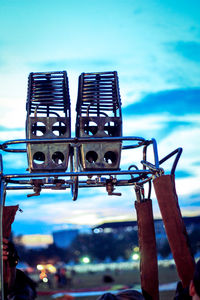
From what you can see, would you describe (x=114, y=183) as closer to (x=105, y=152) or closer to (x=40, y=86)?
(x=105, y=152)

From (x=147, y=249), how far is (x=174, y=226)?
0.90 meters

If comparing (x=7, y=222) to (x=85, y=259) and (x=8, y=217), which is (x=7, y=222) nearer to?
(x=8, y=217)

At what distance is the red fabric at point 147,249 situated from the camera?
368 cm

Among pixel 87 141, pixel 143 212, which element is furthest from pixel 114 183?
pixel 87 141

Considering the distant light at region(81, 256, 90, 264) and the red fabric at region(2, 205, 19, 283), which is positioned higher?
the red fabric at region(2, 205, 19, 283)

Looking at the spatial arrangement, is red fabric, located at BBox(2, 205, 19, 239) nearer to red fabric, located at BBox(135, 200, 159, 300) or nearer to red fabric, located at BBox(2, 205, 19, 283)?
red fabric, located at BBox(2, 205, 19, 283)

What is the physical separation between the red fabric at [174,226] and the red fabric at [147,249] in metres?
0.74

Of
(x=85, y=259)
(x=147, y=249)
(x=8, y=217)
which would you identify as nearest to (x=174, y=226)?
(x=147, y=249)

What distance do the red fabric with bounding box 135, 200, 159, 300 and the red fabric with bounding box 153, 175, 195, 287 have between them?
0.74 meters

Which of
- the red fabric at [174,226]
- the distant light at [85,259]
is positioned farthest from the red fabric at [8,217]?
the distant light at [85,259]

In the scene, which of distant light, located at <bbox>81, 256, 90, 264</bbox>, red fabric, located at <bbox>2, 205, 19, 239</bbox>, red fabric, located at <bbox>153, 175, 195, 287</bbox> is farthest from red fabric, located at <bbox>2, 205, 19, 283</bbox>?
distant light, located at <bbox>81, 256, 90, 264</bbox>

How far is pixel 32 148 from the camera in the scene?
11.0 feet

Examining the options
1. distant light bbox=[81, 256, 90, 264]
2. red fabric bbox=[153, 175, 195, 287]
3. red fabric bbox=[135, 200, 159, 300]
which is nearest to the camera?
red fabric bbox=[153, 175, 195, 287]

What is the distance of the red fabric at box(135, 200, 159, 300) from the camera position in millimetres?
3678
